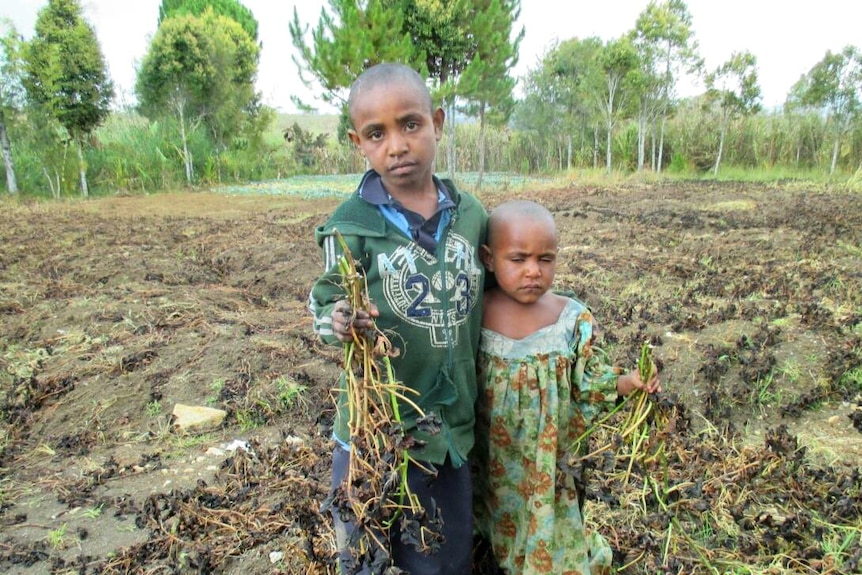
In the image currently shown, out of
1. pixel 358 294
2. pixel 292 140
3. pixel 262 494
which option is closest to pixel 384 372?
pixel 358 294

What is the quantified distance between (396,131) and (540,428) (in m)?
0.91

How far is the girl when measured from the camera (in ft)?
5.52

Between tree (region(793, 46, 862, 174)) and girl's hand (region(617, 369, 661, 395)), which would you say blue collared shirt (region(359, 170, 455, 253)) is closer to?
girl's hand (region(617, 369, 661, 395))

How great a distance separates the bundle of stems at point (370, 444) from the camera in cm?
125

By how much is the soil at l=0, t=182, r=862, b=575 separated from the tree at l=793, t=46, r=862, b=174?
11.1 metres

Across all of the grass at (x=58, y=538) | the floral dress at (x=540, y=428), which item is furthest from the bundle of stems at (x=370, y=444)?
the grass at (x=58, y=538)

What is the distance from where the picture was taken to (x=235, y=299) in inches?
241

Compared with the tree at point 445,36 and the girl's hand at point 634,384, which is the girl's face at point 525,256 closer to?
the girl's hand at point 634,384

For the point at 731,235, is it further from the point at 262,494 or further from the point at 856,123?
the point at 856,123

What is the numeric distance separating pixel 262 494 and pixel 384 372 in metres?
1.79

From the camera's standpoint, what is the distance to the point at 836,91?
16359 mm

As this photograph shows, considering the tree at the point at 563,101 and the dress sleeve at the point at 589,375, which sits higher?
the tree at the point at 563,101

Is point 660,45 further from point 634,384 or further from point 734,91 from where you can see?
point 634,384

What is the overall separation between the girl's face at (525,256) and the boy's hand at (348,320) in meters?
A: 0.51
